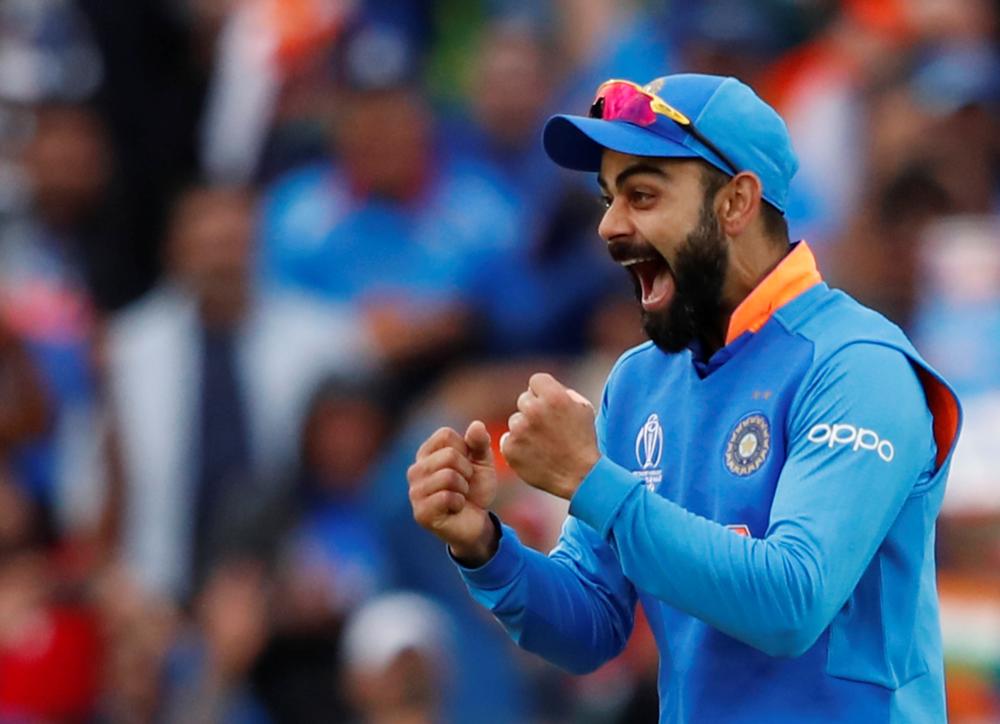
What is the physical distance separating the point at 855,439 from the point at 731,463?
262mm

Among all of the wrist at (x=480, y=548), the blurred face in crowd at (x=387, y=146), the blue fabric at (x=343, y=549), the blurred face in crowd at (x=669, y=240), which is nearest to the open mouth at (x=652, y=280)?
the blurred face in crowd at (x=669, y=240)

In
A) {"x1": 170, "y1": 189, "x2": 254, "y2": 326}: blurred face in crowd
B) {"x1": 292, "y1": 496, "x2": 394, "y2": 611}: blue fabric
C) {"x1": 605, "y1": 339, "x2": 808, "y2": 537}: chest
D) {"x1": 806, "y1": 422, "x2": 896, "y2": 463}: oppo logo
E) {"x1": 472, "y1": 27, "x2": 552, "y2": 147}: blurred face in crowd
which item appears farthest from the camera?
{"x1": 472, "y1": 27, "x2": 552, "y2": 147}: blurred face in crowd

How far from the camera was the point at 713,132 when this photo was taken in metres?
3.69

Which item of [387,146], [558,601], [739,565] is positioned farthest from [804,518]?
Answer: [387,146]

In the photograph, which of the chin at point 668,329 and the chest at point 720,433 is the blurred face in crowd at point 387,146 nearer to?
the chest at point 720,433

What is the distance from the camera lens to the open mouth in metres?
3.74

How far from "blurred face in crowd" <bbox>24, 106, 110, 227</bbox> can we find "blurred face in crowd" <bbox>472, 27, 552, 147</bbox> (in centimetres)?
173

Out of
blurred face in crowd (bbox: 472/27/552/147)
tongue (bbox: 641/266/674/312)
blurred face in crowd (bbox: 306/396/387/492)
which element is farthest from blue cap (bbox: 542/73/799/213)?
blurred face in crowd (bbox: 472/27/552/147)

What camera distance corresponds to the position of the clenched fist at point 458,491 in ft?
12.4

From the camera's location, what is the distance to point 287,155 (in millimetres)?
9633

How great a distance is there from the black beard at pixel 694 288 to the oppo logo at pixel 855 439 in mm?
364

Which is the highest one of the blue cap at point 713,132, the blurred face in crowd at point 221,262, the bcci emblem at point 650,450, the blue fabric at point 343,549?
the blue cap at point 713,132

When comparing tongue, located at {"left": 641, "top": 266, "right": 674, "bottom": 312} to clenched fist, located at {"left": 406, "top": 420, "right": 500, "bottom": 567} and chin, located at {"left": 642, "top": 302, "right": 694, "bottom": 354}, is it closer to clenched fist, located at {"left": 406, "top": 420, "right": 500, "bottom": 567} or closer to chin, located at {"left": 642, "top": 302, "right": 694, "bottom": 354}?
chin, located at {"left": 642, "top": 302, "right": 694, "bottom": 354}

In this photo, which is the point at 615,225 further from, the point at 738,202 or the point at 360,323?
the point at 360,323
